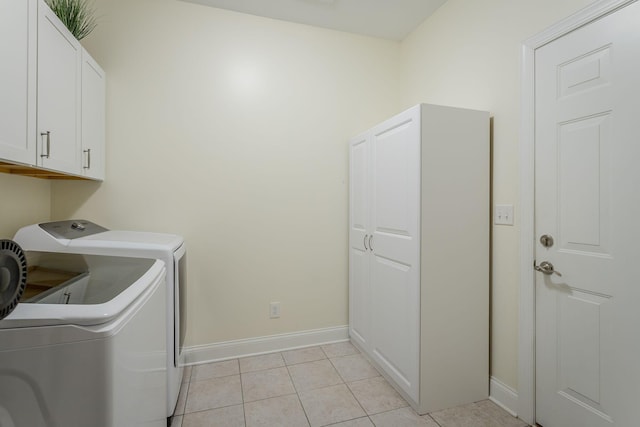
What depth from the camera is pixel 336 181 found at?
8.84ft

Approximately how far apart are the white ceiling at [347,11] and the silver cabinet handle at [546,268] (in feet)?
6.67

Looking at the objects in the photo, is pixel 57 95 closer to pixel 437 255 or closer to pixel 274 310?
pixel 274 310

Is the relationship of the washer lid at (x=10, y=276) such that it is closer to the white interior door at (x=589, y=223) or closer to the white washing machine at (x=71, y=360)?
the white washing machine at (x=71, y=360)

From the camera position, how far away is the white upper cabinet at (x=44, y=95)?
1.19 metres

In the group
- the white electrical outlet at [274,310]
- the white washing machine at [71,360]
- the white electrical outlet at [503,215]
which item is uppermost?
the white electrical outlet at [503,215]

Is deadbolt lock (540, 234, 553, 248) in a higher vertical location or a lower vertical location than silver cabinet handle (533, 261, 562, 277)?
higher

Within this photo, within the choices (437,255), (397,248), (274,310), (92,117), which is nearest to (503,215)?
(437,255)

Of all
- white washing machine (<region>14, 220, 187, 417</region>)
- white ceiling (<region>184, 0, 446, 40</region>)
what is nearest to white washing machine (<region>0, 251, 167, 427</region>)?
white washing machine (<region>14, 220, 187, 417</region>)

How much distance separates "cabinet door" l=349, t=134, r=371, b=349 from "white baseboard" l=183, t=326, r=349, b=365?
204mm

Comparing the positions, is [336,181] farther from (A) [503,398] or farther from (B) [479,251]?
(A) [503,398]

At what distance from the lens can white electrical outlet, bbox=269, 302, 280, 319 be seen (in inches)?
99.0

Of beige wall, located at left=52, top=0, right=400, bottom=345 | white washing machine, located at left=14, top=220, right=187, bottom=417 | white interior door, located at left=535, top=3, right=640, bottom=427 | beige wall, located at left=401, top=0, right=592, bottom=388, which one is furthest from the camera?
beige wall, located at left=52, top=0, right=400, bottom=345

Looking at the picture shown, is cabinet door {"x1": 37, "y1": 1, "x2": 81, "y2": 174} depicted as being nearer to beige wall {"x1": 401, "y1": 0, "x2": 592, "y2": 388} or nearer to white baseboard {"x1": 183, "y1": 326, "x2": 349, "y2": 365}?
white baseboard {"x1": 183, "y1": 326, "x2": 349, "y2": 365}

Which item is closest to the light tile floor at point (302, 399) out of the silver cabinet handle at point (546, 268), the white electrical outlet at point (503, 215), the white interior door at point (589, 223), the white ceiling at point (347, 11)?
the white interior door at point (589, 223)
